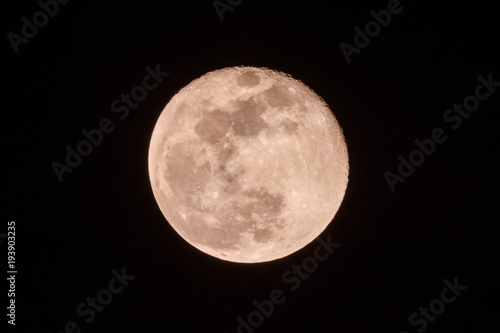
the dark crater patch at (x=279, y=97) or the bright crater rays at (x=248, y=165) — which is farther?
the dark crater patch at (x=279, y=97)

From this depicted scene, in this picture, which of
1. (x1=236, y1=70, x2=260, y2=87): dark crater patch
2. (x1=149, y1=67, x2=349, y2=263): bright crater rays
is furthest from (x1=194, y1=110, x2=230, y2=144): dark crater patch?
(x1=236, y1=70, x2=260, y2=87): dark crater patch

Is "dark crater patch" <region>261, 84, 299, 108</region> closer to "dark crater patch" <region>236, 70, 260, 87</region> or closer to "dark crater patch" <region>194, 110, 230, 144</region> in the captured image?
"dark crater patch" <region>236, 70, 260, 87</region>

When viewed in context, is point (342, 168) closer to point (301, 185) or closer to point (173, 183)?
point (301, 185)

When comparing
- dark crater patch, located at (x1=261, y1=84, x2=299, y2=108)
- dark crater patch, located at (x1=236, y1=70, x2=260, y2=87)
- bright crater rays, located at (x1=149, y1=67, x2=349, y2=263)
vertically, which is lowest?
bright crater rays, located at (x1=149, y1=67, x2=349, y2=263)

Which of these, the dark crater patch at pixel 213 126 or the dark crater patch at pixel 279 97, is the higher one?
the dark crater patch at pixel 279 97

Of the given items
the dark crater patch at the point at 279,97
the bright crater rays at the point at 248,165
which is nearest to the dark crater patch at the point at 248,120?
the bright crater rays at the point at 248,165

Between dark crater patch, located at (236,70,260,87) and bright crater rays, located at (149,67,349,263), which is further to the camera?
dark crater patch, located at (236,70,260,87)

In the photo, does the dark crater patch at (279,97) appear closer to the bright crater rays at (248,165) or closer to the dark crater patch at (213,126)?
the bright crater rays at (248,165)

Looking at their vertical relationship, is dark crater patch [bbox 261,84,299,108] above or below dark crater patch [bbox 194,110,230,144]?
above
